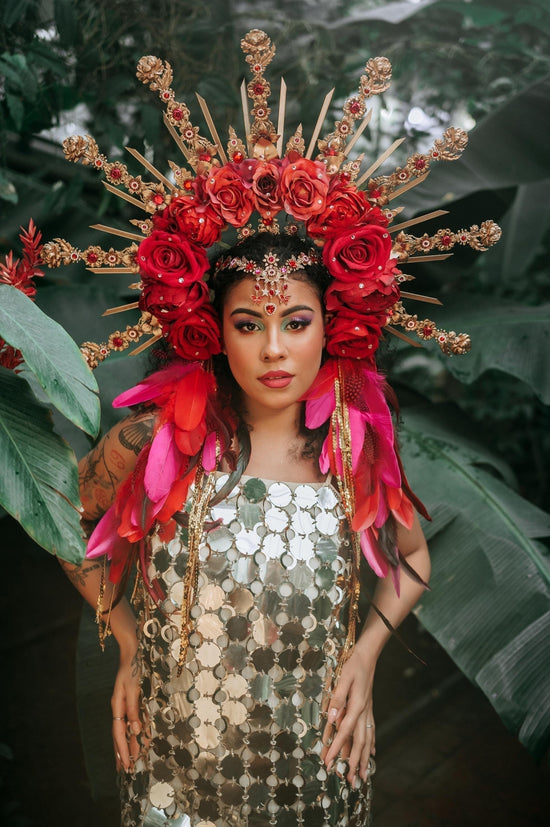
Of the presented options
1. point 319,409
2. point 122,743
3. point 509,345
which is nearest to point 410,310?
point 509,345

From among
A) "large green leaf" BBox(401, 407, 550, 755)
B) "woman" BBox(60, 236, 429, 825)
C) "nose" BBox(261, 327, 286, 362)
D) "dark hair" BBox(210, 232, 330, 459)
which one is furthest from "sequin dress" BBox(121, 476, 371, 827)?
"large green leaf" BBox(401, 407, 550, 755)

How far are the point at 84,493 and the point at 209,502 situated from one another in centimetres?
25

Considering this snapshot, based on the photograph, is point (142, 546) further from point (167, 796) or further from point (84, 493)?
point (167, 796)

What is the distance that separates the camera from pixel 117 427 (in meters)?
1.40

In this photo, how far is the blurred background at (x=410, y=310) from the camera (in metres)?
1.88

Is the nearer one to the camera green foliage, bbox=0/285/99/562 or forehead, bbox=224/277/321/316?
green foliage, bbox=0/285/99/562

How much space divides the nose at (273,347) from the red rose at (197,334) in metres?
0.11

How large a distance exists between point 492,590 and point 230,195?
114cm

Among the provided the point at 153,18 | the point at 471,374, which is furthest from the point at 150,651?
the point at 153,18

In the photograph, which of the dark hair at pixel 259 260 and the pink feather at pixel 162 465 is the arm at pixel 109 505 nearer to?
the pink feather at pixel 162 465

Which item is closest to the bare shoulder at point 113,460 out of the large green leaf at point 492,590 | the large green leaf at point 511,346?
the large green leaf at point 492,590

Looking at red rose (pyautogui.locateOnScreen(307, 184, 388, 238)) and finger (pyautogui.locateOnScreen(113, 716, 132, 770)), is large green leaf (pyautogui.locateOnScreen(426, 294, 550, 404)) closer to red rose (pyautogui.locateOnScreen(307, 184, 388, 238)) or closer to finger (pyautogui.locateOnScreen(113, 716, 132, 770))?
red rose (pyautogui.locateOnScreen(307, 184, 388, 238))

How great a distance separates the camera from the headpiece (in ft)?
4.15

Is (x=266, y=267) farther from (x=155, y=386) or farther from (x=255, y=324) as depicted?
(x=155, y=386)
